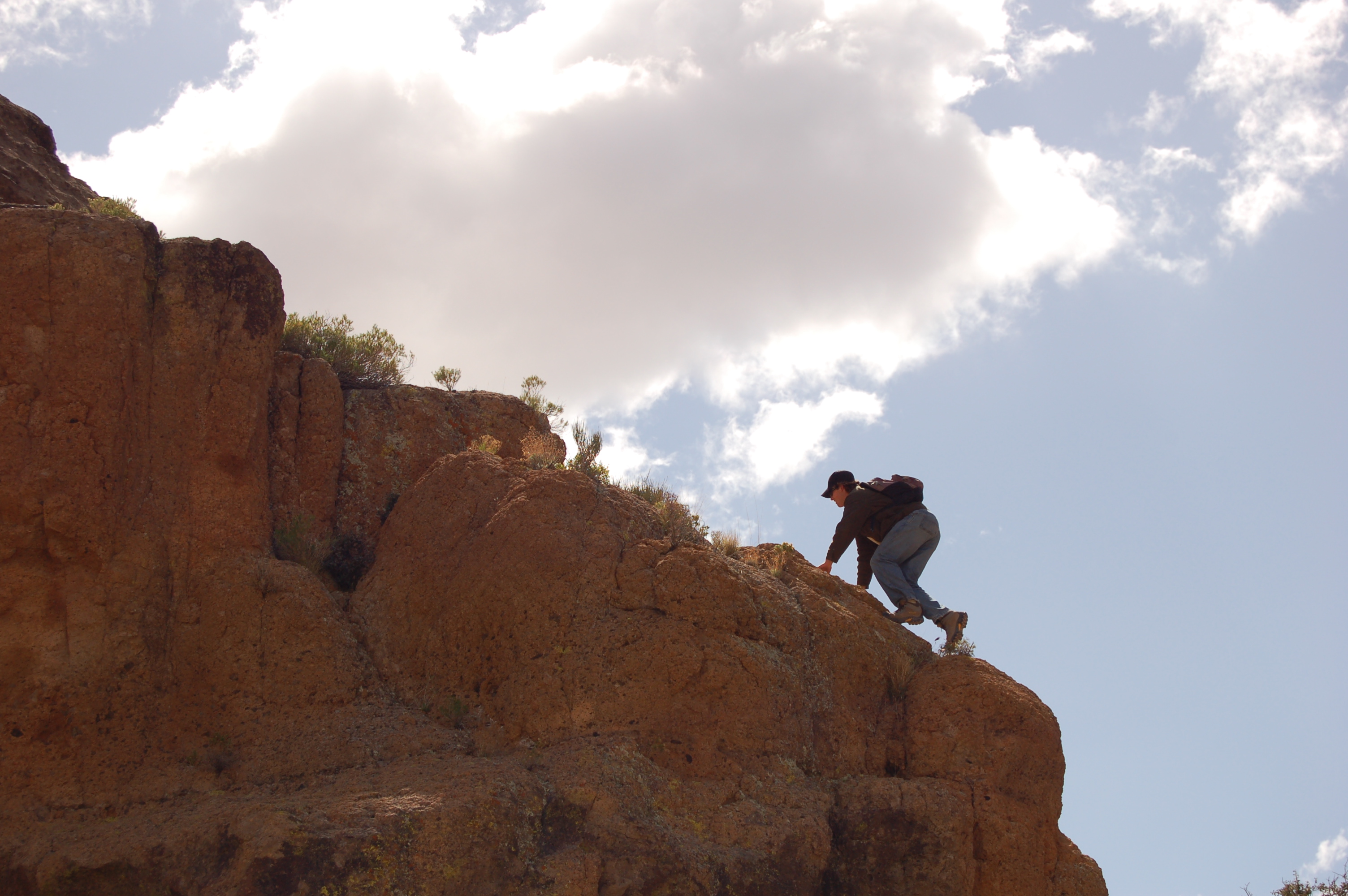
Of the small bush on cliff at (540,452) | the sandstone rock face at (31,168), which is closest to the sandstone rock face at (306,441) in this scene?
the small bush on cliff at (540,452)

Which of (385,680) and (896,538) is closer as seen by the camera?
(385,680)

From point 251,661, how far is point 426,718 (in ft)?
4.02

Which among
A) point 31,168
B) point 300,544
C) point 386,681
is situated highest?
point 31,168

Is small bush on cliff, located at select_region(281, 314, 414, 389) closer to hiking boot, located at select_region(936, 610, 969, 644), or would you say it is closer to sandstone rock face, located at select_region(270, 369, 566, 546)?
sandstone rock face, located at select_region(270, 369, 566, 546)

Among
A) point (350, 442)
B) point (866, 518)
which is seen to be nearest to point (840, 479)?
point (866, 518)

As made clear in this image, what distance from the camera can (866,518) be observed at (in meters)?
9.52

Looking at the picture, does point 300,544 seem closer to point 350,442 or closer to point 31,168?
point 350,442

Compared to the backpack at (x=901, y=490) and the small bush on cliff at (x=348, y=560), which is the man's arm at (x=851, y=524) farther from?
the small bush on cliff at (x=348, y=560)

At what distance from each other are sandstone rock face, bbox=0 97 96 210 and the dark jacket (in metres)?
7.09

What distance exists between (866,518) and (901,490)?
0.39 m

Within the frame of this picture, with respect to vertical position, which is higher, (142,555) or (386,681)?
(142,555)

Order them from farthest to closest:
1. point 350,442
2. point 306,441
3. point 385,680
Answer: point 350,442 < point 306,441 < point 385,680

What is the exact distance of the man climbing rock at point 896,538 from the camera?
30.2 feet

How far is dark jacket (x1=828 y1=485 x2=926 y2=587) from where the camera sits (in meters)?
9.45
